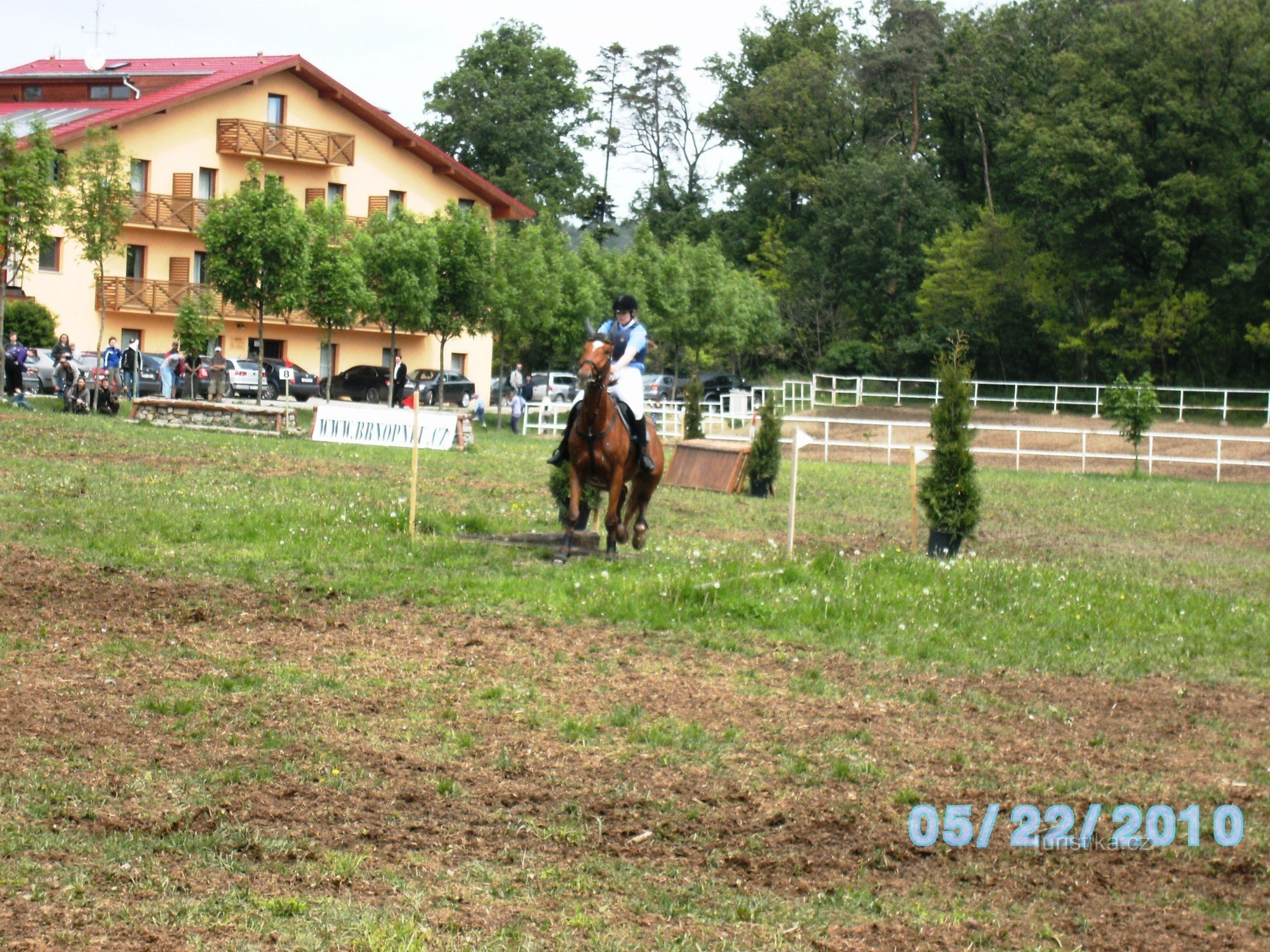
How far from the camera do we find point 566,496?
15727 mm

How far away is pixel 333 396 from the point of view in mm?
55656

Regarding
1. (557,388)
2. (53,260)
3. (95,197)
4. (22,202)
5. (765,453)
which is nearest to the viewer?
(765,453)

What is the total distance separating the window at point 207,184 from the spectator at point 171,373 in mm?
19511

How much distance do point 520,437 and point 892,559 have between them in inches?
980

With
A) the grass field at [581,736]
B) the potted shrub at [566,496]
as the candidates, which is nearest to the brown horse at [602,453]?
the grass field at [581,736]

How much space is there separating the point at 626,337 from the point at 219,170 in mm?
48433

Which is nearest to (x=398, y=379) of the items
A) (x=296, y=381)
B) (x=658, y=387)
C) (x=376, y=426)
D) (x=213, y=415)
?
(x=213, y=415)

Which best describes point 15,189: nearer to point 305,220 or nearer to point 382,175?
point 305,220

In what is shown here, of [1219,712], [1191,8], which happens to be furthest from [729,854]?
[1191,8]

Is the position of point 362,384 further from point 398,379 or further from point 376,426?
point 376,426

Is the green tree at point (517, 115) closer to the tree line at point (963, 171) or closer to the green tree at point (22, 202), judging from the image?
the tree line at point (963, 171)

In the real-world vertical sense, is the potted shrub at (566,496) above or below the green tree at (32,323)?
below

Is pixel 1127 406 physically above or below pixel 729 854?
above

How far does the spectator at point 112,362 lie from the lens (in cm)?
3647
